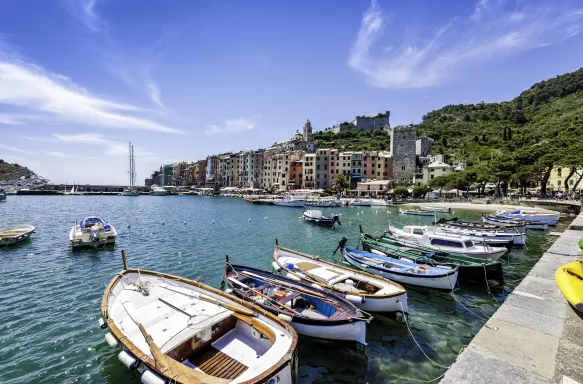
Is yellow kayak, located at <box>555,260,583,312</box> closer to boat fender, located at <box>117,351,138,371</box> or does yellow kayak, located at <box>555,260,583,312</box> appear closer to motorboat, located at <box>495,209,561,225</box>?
boat fender, located at <box>117,351,138,371</box>

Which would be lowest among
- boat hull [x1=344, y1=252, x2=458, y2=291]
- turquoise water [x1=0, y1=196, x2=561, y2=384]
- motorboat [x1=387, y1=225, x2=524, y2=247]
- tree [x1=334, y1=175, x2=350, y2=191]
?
turquoise water [x1=0, y1=196, x2=561, y2=384]

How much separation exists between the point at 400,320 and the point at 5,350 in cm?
1375

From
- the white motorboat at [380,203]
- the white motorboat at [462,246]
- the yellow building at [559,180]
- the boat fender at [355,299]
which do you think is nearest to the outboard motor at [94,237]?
the boat fender at [355,299]

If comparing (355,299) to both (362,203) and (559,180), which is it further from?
(559,180)

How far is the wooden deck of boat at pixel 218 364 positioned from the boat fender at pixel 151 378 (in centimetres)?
100

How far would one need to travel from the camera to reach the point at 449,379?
4.96 metres

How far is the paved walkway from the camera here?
516 centimetres

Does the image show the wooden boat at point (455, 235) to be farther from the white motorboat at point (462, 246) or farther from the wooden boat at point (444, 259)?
the wooden boat at point (444, 259)

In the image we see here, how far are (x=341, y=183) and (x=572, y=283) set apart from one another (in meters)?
77.0

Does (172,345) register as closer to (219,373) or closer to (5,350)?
(219,373)

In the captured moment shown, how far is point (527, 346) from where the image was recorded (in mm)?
6133

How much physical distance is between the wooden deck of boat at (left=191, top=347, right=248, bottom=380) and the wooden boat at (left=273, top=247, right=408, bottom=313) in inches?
200

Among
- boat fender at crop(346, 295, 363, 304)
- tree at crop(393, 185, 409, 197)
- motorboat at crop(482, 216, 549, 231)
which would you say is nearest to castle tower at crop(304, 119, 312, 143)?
tree at crop(393, 185, 409, 197)

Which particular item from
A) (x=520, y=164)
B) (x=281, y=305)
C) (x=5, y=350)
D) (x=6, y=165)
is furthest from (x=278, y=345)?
(x=6, y=165)
